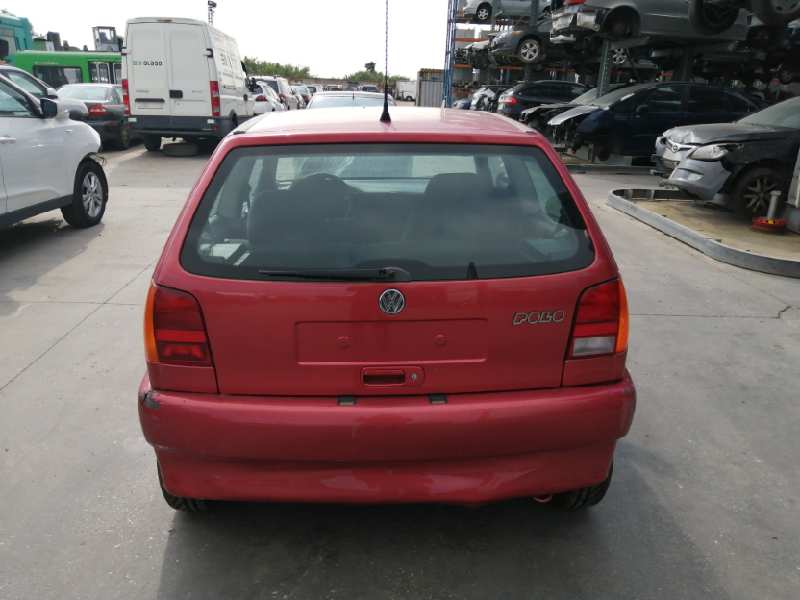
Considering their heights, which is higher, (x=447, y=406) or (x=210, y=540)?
(x=447, y=406)

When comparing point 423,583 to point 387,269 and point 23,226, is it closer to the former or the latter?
point 387,269

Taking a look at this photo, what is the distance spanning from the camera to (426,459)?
2283mm

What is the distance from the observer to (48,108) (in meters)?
7.07

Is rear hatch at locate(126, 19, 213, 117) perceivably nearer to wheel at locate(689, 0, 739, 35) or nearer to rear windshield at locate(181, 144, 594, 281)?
wheel at locate(689, 0, 739, 35)

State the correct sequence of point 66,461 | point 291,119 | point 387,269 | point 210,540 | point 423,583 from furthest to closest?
point 66,461, point 291,119, point 210,540, point 423,583, point 387,269

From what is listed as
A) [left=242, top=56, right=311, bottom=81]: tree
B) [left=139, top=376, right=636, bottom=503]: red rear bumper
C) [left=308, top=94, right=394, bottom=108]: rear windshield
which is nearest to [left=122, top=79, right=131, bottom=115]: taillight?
[left=308, top=94, right=394, bottom=108]: rear windshield

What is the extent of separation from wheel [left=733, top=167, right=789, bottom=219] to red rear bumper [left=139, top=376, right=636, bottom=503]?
7276mm

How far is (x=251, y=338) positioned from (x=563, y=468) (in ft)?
3.82

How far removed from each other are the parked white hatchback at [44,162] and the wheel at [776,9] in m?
9.11

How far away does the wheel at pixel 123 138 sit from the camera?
16.6 meters

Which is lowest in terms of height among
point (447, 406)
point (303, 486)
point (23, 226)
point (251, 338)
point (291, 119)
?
point (23, 226)

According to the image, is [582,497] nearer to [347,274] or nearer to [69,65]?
[347,274]

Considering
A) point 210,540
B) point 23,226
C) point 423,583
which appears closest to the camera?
point 423,583

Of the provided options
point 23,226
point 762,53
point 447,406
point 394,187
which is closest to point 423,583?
point 447,406
